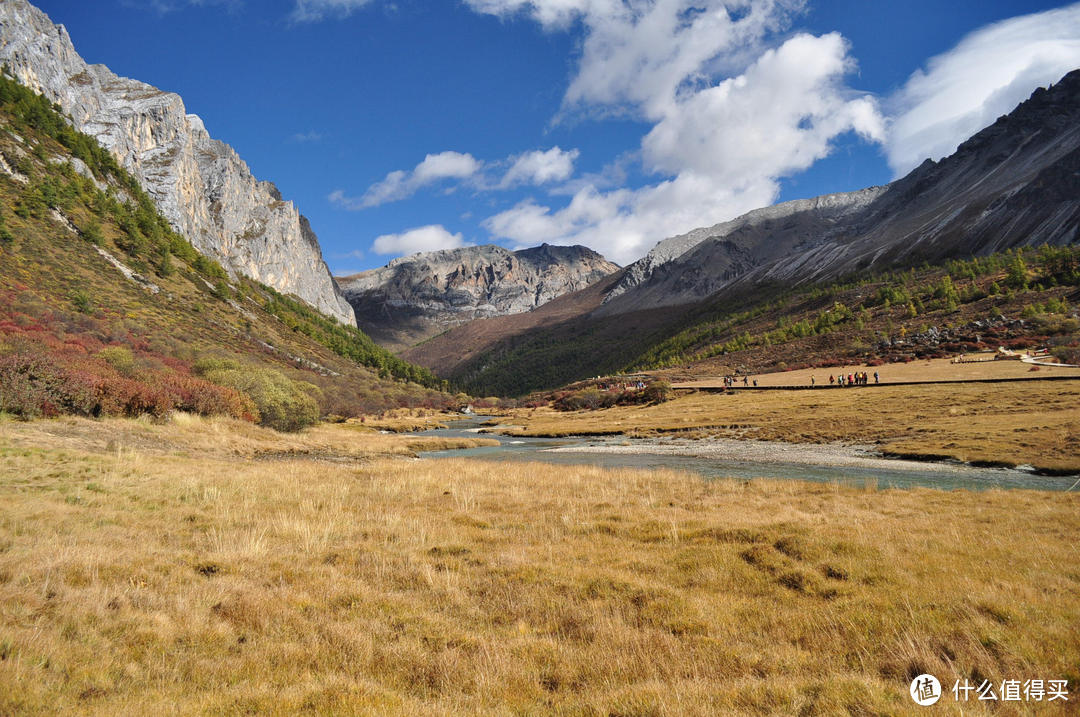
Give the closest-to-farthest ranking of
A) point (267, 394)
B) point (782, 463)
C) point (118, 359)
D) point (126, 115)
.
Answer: point (782, 463) < point (118, 359) < point (267, 394) < point (126, 115)

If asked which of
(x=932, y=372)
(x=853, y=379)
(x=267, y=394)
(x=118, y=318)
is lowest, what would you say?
(x=853, y=379)

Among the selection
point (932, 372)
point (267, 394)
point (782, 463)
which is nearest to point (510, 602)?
point (782, 463)

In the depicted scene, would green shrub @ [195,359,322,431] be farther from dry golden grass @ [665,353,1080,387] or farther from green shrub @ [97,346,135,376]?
dry golden grass @ [665,353,1080,387]

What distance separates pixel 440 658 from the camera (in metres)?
5.89

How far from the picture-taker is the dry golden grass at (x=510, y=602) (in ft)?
16.4
